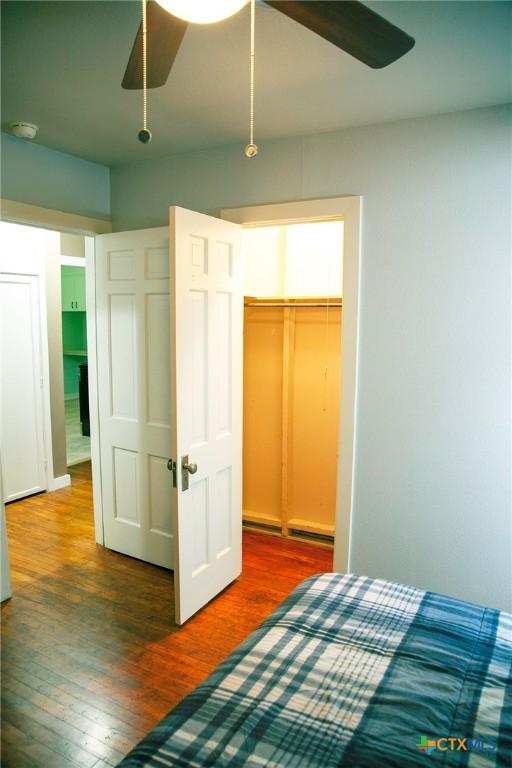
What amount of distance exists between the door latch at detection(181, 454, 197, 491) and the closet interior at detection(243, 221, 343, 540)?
1308 mm

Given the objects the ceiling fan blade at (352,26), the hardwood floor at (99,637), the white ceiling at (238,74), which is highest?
the white ceiling at (238,74)

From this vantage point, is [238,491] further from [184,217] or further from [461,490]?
[184,217]

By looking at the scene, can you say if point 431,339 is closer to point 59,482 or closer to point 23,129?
point 23,129

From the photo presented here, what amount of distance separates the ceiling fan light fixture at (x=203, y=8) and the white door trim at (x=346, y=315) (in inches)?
60.8

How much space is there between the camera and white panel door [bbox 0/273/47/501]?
13.4 feet

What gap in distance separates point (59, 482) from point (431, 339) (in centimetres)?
379

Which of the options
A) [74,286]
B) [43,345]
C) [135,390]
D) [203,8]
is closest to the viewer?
[203,8]

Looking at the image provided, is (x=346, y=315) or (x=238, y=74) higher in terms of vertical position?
(x=238, y=74)

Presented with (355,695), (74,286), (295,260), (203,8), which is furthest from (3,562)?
(74,286)

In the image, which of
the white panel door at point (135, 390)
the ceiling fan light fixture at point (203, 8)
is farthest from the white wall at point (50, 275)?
the ceiling fan light fixture at point (203, 8)

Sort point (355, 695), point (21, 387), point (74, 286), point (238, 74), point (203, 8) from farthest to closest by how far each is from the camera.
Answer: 1. point (74, 286)
2. point (21, 387)
3. point (238, 74)
4. point (355, 695)
5. point (203, 8)

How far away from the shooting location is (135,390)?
3.13 m

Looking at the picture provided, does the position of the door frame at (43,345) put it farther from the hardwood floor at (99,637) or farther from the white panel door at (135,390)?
the white panel door at (135,390)

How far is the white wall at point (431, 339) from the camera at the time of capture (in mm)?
2240
